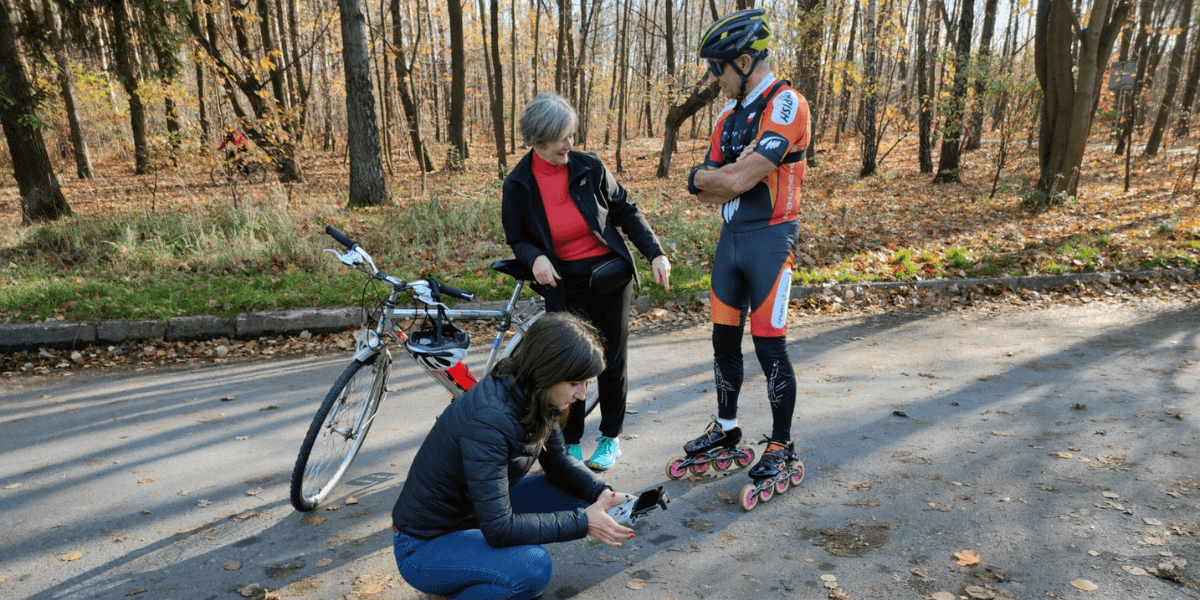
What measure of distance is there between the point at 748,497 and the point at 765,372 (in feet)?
2.07

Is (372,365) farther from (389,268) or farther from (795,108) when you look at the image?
(389,268)

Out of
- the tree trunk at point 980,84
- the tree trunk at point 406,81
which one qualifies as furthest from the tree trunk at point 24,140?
the tree trunk at point 980,84

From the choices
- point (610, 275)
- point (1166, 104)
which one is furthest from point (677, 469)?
point (1166, 104)

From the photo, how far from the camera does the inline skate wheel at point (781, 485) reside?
3478mm

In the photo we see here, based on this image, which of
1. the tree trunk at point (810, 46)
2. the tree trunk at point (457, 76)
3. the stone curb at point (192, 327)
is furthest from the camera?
the tree trunk at point (810, 46)

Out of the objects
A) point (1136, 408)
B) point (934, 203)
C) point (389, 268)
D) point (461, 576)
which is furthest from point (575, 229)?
point (934, 203)

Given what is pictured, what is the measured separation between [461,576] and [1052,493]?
301 cm

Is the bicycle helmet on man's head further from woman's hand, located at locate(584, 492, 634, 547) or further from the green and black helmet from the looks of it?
woman's hand, located at locate(584, 492, 634, 547)

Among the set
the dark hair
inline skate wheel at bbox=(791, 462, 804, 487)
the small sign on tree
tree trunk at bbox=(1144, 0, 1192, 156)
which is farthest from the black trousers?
tree trunk at bbox=(1144, 0, 1192, 156)

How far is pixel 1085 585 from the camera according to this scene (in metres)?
2.68

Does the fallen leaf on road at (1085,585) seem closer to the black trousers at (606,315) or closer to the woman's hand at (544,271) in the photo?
the black trousers at (606,315)

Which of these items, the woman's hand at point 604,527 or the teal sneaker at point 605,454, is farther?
the teal sneaker at point 605,454

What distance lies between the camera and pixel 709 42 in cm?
322

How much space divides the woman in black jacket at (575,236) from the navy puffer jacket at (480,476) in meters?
1.19
